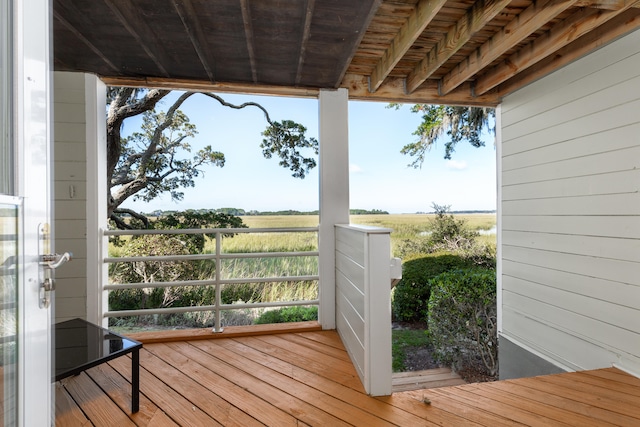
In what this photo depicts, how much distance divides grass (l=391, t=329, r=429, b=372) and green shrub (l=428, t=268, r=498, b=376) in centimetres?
57

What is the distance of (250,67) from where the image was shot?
2.36m

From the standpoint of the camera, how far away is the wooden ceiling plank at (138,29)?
5.43ft

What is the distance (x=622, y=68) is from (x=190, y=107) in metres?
3.80

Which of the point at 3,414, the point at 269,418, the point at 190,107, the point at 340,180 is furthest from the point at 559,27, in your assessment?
the point at 190,107

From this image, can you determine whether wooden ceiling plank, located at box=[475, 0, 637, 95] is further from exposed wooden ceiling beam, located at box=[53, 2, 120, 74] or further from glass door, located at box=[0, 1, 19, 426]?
exposed wooden ceiling beam, located at box=[53, 2, 120, 74]

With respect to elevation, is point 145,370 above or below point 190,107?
below

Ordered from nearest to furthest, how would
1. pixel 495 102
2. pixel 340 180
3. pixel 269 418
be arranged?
1. pixel 269 418
2. pixel 340 180
3. pixel 495 102

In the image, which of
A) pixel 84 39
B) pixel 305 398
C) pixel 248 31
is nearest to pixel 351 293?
pixel 305 398

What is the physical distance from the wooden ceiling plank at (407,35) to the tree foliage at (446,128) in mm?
2044

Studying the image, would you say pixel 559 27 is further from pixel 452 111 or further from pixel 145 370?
pixel 145 370

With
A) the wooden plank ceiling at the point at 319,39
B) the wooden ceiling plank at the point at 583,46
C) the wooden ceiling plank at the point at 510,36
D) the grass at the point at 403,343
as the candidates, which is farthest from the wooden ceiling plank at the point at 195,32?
the grass at the point at 403,343

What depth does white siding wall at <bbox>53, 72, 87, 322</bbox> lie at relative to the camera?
241 cm

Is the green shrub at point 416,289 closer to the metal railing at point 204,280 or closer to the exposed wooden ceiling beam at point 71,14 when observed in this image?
the metal railing at point 204,280

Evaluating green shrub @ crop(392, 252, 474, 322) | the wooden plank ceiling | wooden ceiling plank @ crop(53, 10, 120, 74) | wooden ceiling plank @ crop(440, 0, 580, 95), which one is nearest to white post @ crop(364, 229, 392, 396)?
the wooden plank ceiling
